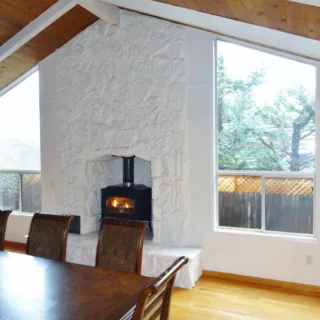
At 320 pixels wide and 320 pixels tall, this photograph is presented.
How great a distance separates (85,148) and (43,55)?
1498mm

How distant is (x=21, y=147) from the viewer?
5.35 meters

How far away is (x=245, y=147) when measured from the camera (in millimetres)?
3893

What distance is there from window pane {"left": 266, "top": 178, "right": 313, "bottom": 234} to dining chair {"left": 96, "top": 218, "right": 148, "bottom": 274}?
6.16 feet

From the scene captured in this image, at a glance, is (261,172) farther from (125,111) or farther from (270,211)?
(125,111)

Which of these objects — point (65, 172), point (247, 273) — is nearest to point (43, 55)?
point (65, 172)

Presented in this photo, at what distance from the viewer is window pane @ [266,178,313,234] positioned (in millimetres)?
3621

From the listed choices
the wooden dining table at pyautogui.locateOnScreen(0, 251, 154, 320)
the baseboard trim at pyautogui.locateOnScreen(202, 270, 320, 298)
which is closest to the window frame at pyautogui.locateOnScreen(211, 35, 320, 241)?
the baseboard trim at pyautogui.locateOnScreen(202, 270, 320, 298)

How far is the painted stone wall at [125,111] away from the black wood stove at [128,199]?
28cm

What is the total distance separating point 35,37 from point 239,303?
3921 mm

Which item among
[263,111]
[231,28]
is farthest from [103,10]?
[263,111]

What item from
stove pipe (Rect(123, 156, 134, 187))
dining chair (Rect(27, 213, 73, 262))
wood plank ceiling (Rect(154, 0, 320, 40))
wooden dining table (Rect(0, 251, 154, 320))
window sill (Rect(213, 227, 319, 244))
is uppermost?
wood plank ceiling (Rect(154, 0, 320, 40))

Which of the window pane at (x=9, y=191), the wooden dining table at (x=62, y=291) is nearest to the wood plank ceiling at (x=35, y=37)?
the window pane at (x=9, y=191)

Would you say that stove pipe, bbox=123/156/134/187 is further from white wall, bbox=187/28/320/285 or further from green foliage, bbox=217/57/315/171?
green foliage, bbox=217/57/315/171

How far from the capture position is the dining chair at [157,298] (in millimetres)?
1287
